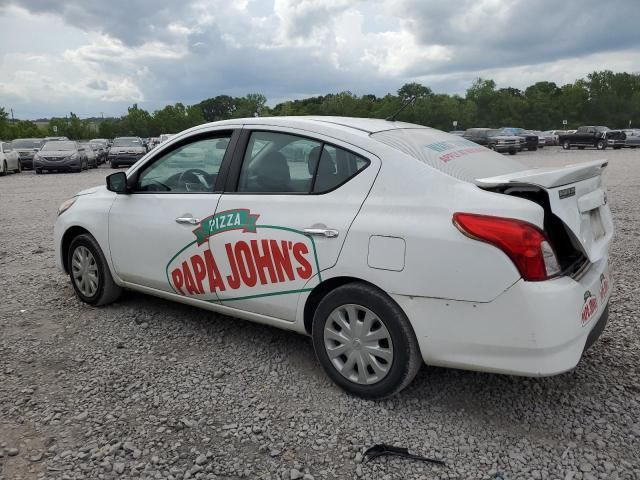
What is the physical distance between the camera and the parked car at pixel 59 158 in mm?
23188

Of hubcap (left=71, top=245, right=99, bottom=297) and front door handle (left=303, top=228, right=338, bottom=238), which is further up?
front door handle (left=303, top=228, right=338, bottom=238)

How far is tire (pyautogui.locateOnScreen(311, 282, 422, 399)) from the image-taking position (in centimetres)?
300

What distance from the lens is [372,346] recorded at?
3135 millimetres

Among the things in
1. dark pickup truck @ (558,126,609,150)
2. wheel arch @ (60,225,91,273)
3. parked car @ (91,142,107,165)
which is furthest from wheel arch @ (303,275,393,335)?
dark pickup truck @ (558,126,609,150)

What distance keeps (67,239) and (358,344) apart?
10.5 feet

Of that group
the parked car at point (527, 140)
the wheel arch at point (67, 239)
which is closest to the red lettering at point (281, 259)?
the wheel arch at point (67, 239)

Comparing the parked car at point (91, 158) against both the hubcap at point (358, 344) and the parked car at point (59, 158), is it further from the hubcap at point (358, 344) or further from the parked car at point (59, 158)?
the hubcap at point (358, 344)

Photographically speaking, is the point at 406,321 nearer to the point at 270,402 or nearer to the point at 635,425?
the point at 270,402

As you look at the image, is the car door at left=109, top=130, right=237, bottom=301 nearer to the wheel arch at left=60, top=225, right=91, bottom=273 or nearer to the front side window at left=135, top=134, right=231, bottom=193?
the front side window at left=135, top=134, right=231, bottom=193

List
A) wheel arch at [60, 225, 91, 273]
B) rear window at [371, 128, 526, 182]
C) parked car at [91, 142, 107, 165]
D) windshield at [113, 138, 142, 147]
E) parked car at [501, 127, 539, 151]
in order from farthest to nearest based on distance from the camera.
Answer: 1. parked car at [501, 127, 539, 151]
2. parked car at [91, 142, 107, 165]
3. windshield at [113, 138, 142, 147]
4. wheel arch at [60, 225, 91, 273]
5. rear window at [371, 128, 526, 182]

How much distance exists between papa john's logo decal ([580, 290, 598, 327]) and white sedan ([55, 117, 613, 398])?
0.02 metres

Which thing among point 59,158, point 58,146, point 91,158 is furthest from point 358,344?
point 91,158

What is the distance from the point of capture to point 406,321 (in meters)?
3.00

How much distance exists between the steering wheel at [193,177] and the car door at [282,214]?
0.97ft
